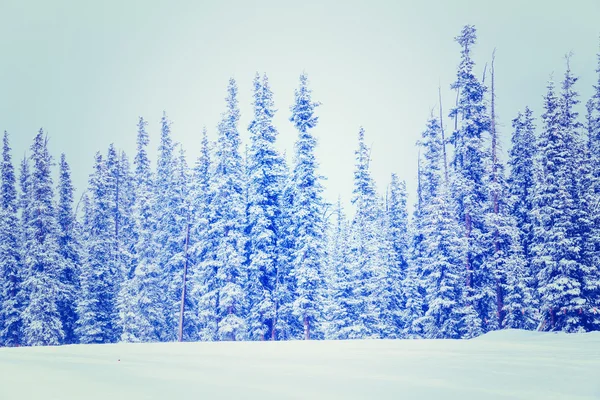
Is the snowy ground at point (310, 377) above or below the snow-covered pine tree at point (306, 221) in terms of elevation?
below

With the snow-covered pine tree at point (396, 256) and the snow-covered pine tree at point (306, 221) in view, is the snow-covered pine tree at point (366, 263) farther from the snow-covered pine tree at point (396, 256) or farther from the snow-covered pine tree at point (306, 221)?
the snow-covered pine tree at point (306, 221)

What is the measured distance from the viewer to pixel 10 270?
129 ft

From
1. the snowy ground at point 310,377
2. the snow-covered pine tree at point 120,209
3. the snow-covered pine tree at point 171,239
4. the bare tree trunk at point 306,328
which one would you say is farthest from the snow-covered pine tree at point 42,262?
the snowy ground at point 310,377

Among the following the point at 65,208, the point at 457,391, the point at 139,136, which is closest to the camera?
the point at 457,391

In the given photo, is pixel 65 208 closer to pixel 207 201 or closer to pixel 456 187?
pixel 207 201

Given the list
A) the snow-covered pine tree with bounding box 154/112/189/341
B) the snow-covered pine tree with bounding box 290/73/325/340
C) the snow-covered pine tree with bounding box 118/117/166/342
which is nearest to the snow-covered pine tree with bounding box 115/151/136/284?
the snow-covered pine tree with bounding box 118/117/166/342

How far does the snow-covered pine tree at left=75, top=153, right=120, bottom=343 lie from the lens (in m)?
39.5

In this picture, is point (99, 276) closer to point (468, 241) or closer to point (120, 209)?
point (120, 209)

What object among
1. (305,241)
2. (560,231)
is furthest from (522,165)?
(305,241)

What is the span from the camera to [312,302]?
3216 centimetres

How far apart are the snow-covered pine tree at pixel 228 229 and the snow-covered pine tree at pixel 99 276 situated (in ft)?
37.2

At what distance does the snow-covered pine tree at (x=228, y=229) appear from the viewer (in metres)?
33.3

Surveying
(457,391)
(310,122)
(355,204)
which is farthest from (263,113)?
(457,391)

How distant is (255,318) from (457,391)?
92.8 ft
